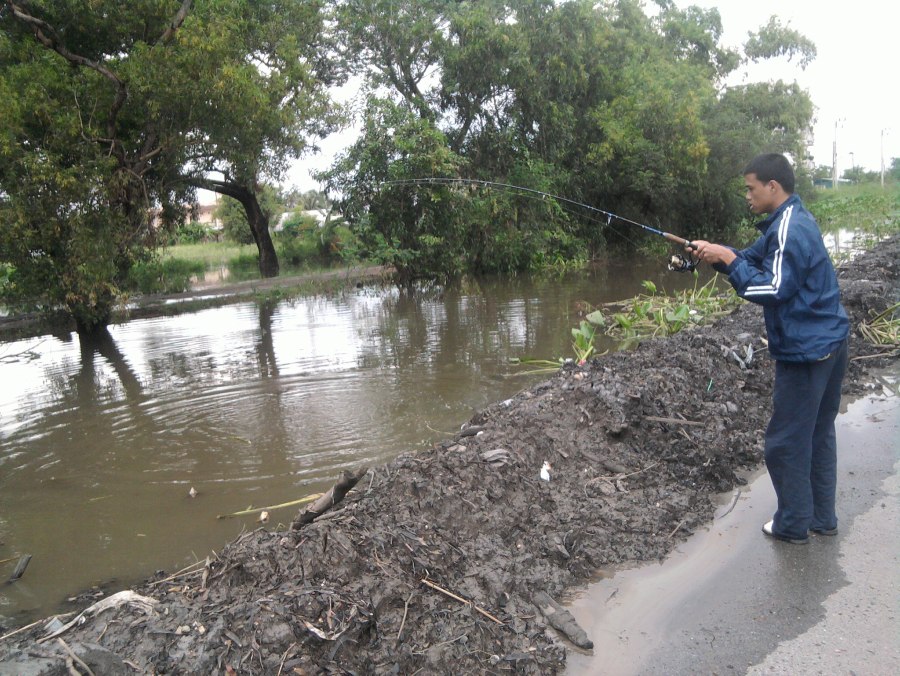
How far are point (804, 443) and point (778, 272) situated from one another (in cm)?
88

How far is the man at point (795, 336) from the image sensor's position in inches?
141

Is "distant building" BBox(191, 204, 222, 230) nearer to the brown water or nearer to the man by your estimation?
the brown water

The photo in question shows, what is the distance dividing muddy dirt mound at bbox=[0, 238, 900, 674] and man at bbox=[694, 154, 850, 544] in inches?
22.4

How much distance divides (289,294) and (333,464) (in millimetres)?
14196

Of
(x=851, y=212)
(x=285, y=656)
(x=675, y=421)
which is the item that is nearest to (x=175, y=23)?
(x=675, y=421)

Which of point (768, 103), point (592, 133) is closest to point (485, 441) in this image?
point (592, 133)

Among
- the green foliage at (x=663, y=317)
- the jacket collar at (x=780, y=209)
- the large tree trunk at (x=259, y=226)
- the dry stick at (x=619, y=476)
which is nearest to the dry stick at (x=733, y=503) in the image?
the dry stick at (x=619, y=476)

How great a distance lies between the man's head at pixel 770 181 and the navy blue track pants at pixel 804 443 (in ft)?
2.67

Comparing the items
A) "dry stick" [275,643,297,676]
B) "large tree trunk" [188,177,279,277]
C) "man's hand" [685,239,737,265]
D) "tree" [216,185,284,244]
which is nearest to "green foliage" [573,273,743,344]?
"man's hand" [685,239,737,265]

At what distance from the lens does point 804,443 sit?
3699 mm

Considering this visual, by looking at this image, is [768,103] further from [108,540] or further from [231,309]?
[108,540]

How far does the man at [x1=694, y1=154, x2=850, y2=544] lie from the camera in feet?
11.7

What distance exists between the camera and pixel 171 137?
13039mm

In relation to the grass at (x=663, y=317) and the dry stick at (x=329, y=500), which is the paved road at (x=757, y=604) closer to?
the dry stick at (x=329, y=500)
